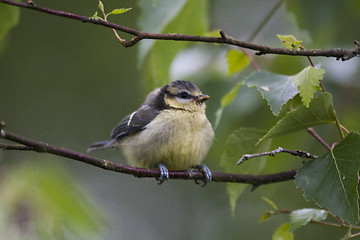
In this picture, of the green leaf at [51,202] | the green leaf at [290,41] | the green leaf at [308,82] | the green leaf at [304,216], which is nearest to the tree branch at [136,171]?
the green leaf at [304,216]

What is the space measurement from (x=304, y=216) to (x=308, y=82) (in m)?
0.70

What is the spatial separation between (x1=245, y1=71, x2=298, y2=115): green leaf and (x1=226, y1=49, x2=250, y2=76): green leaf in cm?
53

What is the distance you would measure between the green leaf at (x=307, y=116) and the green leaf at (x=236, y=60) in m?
0.96

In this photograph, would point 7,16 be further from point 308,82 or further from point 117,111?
point 117,111

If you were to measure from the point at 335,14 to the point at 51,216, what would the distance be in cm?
234

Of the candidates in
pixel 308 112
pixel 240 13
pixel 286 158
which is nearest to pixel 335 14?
pixel 286 158

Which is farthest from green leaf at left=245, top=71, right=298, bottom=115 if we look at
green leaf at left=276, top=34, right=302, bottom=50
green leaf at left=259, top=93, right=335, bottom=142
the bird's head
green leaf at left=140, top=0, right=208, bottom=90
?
the bird's head

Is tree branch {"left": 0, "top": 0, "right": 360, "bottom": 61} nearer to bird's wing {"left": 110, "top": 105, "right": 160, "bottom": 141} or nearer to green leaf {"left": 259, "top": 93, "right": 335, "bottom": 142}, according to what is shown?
green leaf {"left": 259, "top": 93, "right": 335, "bottom": 142}

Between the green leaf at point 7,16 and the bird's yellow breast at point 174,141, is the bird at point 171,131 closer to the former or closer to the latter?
the bird's yellow breast at point 174,141

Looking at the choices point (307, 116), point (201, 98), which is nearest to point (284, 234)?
point (307, 116)

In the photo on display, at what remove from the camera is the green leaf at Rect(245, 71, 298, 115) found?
7.98ft

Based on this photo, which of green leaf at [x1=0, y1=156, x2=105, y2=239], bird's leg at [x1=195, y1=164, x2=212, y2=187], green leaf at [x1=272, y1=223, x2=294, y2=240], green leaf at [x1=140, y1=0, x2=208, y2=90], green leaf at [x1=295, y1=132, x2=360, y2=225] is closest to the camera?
green leaf at [x1=295, y1=132, x2=360, y2=225]

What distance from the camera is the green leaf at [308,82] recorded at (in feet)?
7.38

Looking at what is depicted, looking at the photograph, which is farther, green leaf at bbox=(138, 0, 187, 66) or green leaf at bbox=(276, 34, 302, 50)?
green leaf at bbox=(138, 0, 187, 66)
